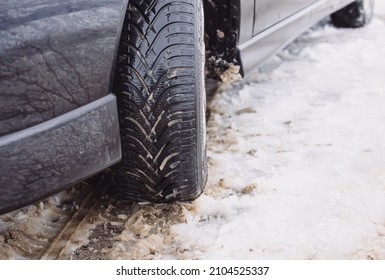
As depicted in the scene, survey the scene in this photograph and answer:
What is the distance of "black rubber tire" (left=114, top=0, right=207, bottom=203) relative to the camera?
1707 mm

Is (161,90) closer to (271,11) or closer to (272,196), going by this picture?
(272,196)

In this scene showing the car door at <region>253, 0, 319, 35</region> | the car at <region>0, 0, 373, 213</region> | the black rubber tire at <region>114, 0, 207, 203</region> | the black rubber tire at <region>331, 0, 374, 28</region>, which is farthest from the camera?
the black rubber tire at <region>331, 0, 374, 28</region>

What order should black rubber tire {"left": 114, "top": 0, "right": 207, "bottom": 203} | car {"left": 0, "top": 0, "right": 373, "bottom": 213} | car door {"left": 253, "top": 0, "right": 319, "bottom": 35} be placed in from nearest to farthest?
car {"left": 0, "top": 0, "right": 373, "bottom": 213}, black rubber tire {"left": 114, "top": 0, "right": 207, "bottom": 203}, car door {"left": 253, "top": 0, "right": 319, "bottom": 35}

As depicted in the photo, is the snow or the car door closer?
the snow

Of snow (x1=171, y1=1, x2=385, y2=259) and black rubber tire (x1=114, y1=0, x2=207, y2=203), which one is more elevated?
black rubber tire (x1=114, y1=0, x2=207, y2=203)

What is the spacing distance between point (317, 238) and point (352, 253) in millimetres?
128

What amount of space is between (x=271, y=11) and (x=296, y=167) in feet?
2.33

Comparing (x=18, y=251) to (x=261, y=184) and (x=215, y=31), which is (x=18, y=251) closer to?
(x=261, y=184)

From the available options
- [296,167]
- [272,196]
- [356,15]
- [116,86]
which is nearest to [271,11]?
[296,167]

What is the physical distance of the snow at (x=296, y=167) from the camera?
1807mm

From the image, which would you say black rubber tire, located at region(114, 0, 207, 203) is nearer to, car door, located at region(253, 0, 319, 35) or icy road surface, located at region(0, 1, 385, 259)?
icy road surface, located at region(0, 1, 385, 259)

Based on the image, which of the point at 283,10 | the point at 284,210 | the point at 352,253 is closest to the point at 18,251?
the point at 284,210

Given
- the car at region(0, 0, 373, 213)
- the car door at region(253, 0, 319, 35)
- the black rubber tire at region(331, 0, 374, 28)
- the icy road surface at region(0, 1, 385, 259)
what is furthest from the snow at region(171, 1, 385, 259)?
the black rubber tire at region(331, 0, 374, 28)

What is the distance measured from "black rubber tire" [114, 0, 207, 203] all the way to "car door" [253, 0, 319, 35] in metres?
0.49
